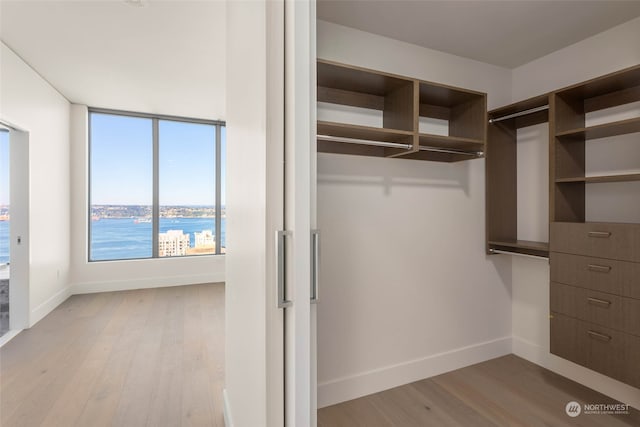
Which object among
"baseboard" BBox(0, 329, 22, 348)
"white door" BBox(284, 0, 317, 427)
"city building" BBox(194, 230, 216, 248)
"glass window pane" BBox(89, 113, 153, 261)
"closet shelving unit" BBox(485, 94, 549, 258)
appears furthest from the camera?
"city building" BBox(194, 230, 216, 248)

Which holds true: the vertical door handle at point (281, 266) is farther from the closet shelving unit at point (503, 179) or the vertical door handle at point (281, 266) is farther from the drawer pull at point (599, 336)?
the closet shelving unit at point (503, 179)

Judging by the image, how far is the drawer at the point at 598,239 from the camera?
5.94 ft

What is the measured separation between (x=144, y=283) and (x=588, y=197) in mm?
5403

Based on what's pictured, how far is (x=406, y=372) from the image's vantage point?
2.42 metres

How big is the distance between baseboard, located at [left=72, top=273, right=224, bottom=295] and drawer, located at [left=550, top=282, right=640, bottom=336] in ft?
15.0

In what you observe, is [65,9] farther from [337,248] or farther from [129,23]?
[337,248]

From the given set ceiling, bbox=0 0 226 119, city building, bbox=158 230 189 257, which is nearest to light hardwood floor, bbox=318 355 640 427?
ceiling, bbox=0 0 226 119

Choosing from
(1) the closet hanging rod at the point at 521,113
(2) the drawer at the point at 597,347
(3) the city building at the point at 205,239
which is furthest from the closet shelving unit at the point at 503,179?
(3) the city building at the point at 205,239

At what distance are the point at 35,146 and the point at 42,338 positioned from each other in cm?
197

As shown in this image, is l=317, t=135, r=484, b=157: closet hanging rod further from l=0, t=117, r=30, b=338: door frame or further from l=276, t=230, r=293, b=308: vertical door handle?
l=0, t=117, r=30, b=338: door frame

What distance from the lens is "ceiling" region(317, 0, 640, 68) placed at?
1999mm

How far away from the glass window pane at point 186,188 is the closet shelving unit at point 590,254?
4750mm

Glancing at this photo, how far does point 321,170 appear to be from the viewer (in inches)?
84.3

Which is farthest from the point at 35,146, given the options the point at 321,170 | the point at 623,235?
the point at 623,235
